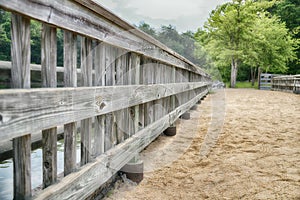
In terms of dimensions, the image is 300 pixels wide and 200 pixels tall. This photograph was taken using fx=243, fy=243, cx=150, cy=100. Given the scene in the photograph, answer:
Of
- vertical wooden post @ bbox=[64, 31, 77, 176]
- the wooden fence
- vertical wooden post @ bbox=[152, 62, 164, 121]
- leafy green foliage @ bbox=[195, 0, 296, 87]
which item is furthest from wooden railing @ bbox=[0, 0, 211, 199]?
the wooden fence

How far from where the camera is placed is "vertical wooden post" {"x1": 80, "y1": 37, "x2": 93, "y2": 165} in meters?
1.42

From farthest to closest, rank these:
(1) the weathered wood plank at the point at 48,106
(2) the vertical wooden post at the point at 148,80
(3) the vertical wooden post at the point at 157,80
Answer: (3) the vertical wooden post at the point at 157,80 < (2) the vertical wooden post at the point at 148,80 < (1) the weathered wood plank at the point at 48,106

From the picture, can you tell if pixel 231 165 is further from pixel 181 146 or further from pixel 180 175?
pixel 181 146

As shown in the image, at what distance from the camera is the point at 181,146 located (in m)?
3.08

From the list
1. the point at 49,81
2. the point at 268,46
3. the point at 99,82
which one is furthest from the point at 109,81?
the point at 268,46

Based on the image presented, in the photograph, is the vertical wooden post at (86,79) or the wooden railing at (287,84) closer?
the vertical wooden post at (86,79)

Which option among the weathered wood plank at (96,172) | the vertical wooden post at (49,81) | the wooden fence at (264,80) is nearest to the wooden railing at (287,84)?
the wooden fence at (264,80)

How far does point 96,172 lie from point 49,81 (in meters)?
0.68

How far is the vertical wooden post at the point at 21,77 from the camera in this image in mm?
962

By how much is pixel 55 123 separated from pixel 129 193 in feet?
3.41

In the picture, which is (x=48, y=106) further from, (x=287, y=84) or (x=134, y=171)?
(x=287, y=84)

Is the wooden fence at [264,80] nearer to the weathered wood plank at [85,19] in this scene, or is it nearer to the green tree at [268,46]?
the green tree at [268,46]

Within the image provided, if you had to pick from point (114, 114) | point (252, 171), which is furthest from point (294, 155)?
point (114, 114)

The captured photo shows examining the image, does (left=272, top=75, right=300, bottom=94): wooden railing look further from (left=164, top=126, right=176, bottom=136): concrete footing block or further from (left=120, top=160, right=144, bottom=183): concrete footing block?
(left=120, top=160, right=144, bottom=183): concrete footing block
